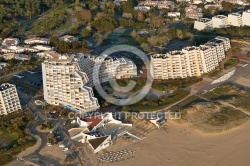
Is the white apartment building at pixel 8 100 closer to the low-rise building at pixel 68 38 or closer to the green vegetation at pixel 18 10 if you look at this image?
the low-rise building at pixel 68 38

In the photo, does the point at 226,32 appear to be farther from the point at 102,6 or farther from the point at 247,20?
the point at 102,6

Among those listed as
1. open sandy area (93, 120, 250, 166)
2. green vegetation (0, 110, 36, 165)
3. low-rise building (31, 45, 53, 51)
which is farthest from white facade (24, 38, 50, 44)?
open sandy area (93, 120, 250, 166)

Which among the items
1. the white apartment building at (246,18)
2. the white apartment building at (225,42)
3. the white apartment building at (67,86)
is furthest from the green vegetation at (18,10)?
the white apartment building at (246,18)

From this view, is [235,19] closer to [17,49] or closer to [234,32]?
[234,32]

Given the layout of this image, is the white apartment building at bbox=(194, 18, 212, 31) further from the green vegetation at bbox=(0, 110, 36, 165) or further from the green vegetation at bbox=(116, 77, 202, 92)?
the green vegetation at bbox=(0, 110, 36, 165)

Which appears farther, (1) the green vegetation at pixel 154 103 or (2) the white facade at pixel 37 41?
(2) the white facade at pixel 37 41

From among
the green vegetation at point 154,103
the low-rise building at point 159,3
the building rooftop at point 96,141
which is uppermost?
the low-rise building at point 159,3

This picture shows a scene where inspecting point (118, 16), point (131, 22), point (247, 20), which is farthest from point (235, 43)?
point (118, 16)

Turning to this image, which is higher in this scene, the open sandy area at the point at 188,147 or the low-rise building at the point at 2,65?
the low-rise building at the point at 2,65
